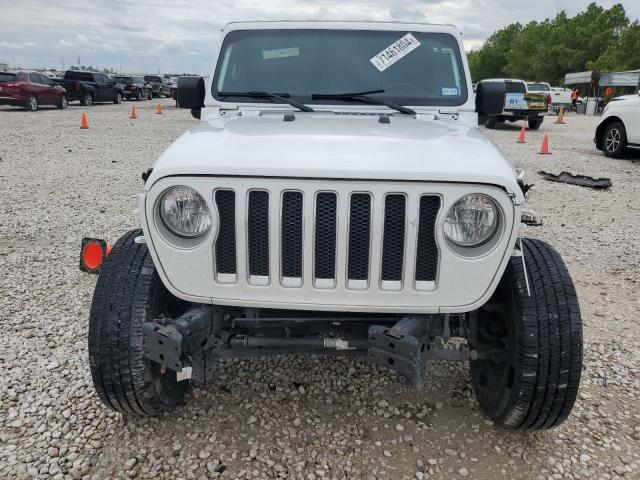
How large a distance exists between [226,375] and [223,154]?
5.31 feet

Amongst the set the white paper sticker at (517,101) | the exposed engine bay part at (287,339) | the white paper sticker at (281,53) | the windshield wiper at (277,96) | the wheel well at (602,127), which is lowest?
the exposed engine bay part at (287,339)

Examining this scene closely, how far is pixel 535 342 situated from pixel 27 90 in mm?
22878

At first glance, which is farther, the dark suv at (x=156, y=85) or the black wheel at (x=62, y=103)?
the dark suv at (x=156, y=85)

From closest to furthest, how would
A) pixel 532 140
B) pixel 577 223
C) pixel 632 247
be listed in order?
1. pixel 632 247
2. pixel 577 223
3. pixel 532 140

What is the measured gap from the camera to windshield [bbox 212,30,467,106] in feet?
11.8

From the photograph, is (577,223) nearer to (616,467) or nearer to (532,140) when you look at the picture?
(616,467)

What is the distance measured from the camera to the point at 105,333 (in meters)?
2.53

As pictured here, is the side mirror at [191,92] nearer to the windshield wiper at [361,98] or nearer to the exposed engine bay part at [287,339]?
the windshield wiper at [361,98]

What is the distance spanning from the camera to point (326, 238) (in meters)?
2.20

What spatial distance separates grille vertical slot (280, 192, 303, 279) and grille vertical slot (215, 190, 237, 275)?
0.66 ft

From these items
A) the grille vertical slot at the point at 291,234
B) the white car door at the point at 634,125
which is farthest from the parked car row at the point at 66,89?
the grille vertical slot at the point at 291,234

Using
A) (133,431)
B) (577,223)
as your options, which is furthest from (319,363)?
(577,223)

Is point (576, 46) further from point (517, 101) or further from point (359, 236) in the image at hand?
point (359, 236)

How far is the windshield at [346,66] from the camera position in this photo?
3604 millimetres
